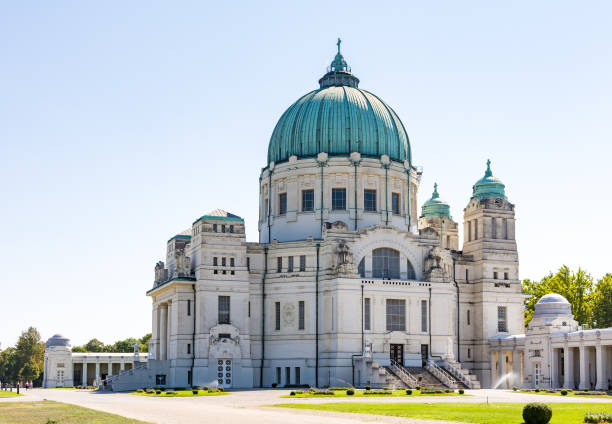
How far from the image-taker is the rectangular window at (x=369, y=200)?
103 meters

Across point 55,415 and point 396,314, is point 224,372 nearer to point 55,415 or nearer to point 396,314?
point 396,314

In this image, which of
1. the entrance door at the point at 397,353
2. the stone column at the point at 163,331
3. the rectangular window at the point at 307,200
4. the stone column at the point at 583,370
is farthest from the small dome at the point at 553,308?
Answer: the stone column at the point at 163,331

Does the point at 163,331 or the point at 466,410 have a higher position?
the point at 163,331

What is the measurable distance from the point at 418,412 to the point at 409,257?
165 feet

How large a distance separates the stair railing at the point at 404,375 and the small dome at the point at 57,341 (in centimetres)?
6495

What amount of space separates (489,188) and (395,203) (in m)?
12.2

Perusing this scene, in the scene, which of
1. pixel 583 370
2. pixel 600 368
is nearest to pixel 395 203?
pixel 583 370

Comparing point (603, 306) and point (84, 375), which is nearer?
point (603, 306)

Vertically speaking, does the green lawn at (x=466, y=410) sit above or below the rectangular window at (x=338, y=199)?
below

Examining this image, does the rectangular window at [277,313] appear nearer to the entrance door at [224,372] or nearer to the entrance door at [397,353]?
the entrance door at [224,372]

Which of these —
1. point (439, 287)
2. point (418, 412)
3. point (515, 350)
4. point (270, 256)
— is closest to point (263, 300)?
point (270, 256)

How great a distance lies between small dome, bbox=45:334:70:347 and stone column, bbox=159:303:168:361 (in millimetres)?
37922

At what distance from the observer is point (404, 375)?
291ft

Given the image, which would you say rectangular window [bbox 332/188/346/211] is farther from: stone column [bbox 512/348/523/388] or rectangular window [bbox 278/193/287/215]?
stone column [bbox 512/348/523/388]
